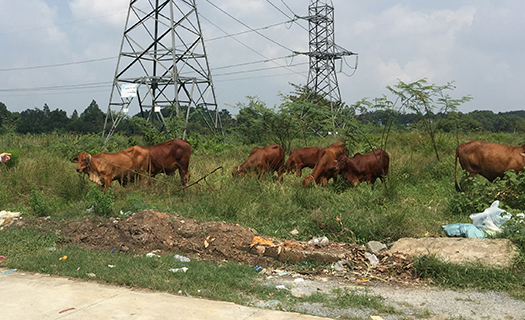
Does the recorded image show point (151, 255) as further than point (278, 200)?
No

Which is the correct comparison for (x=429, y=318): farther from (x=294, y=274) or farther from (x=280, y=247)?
(x=280, y=247)

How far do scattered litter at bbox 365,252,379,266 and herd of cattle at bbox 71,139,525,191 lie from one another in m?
3.42

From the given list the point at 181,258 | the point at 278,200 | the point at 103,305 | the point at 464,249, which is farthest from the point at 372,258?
the point at 103,305

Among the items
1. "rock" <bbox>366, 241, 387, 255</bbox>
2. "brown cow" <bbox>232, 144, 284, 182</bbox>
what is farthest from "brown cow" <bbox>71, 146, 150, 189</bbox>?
"rock" <bbox>366, 241, 387, 255</bbox>

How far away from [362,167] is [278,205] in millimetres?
2565

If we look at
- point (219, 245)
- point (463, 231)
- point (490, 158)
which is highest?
point (490, 158)

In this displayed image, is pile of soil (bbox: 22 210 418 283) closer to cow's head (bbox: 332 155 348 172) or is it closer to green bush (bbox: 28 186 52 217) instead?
green bush (bbox: 28 186 52 217)

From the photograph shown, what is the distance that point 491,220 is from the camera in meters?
6.80

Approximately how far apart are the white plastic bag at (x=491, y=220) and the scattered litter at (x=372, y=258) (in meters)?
1.87

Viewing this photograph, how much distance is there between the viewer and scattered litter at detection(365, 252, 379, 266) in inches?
239

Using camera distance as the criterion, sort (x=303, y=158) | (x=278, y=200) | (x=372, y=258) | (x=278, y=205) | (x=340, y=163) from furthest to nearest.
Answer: (x=303, y=158) → (x=340, y=163) → (x=278, y=200) → (x=278, y=205) → (x=372, y=258)

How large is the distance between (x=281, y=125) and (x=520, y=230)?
439 inches

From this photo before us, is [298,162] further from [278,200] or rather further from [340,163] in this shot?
[278,200]

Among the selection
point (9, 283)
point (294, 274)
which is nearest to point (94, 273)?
point (9, 283)
